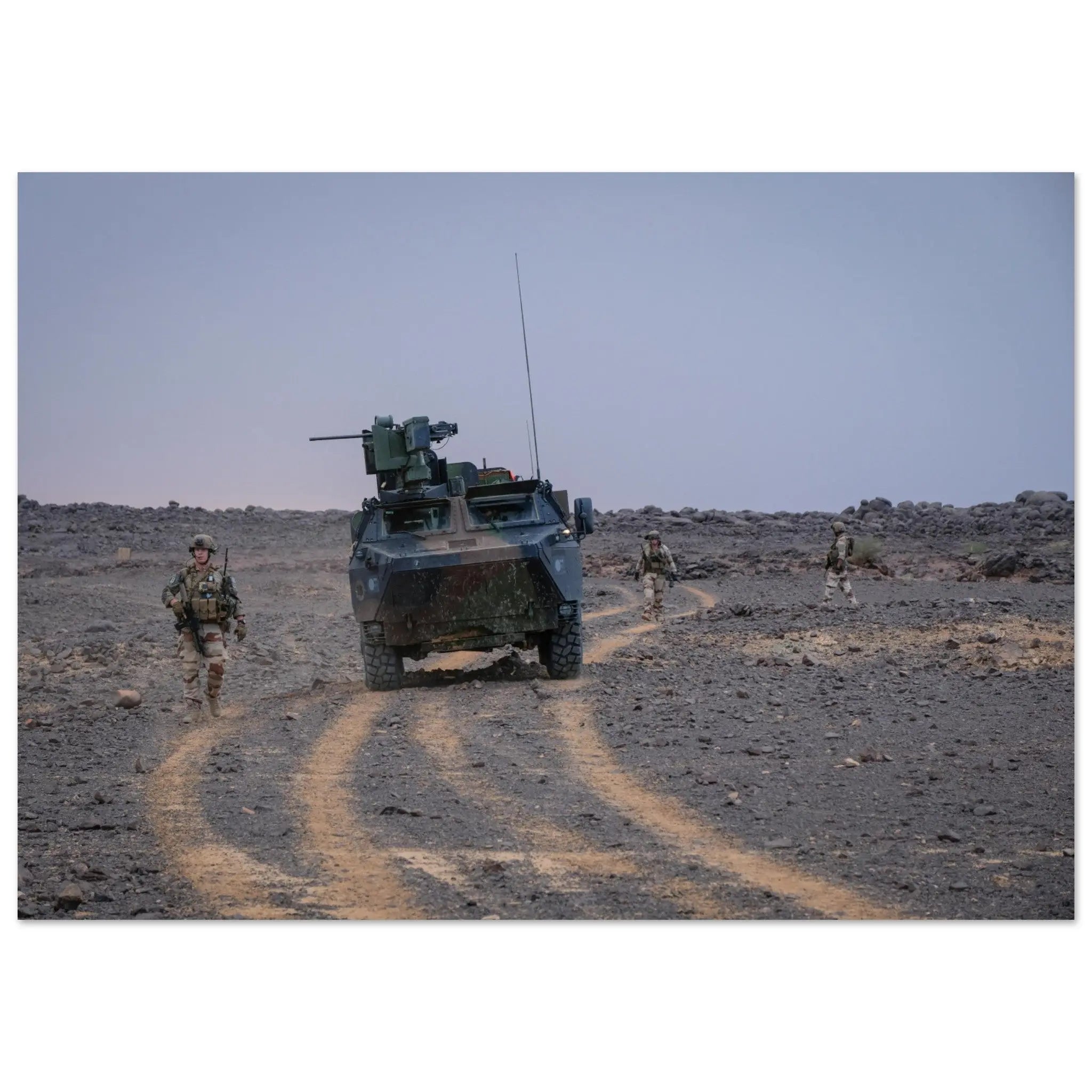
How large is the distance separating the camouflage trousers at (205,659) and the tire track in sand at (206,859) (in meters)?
1.77

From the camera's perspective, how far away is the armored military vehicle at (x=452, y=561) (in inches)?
461

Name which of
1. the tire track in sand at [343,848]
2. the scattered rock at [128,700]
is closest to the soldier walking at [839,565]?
the scattered rock at [128,700]

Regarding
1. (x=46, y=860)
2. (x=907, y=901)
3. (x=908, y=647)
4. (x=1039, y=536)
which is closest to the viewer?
(x=907, y=901)

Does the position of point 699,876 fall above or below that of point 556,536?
below

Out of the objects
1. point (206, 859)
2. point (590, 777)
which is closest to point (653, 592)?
point (590, 777)

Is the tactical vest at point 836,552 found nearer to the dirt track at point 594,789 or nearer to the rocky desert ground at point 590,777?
the rocky desert ground at point 590,777

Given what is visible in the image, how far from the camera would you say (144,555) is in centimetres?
3362

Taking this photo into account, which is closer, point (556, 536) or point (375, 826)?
point (375, 826)

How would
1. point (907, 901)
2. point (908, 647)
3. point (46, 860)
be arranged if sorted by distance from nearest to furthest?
1. point (907, 901)
2. point (46, 860)
3. point (908, 647)

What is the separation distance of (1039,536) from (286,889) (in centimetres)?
2058

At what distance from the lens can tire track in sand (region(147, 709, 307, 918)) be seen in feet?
22.2

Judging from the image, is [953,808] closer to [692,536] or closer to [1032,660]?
[1032,660]

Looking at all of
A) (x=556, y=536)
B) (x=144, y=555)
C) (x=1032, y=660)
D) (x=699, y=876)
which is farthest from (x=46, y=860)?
(x=144, y=555)

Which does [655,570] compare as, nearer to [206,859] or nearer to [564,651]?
[564,651]
